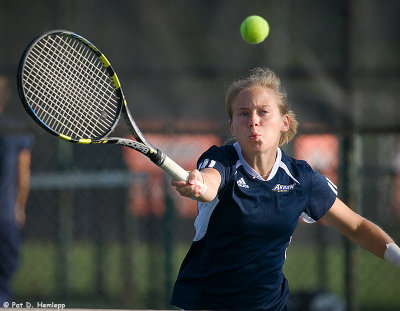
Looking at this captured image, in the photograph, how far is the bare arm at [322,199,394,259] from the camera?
3.06 metres

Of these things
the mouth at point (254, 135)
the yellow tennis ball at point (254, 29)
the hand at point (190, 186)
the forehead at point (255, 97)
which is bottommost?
the hand at point (190, 186)

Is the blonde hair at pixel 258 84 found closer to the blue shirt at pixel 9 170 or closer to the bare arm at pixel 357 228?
the bare arm at pixel 357 228

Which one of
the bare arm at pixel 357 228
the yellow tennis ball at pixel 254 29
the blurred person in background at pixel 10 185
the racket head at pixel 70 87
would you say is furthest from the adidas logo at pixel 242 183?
the blurred person in background at pixel 10 185

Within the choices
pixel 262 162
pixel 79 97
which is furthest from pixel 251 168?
pixel 79 97

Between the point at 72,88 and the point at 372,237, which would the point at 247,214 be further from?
the point at 72,88

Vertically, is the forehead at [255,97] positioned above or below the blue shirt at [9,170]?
above

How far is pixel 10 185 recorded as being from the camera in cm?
522

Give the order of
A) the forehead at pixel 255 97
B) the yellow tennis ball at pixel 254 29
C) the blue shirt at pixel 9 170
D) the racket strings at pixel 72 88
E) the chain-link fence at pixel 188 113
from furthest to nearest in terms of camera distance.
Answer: the blue shirt at pixel 9 170
the chain-link fence at pixel 188 113
the yellow tennis ball at pixel 254 29
the racket strings at pixel 72 88
the forehead at pixel 255 97

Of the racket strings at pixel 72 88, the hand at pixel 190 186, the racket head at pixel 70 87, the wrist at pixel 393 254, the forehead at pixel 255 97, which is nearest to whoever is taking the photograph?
the hand at pixel 190 186

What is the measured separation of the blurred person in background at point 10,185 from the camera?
514 cm

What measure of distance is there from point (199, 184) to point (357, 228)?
988 millimetres

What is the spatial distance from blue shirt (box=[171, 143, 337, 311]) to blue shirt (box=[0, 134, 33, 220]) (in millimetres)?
2673

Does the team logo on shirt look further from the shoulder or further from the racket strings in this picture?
the racket strings

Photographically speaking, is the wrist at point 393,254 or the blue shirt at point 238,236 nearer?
the blue shirt at point 238,236
